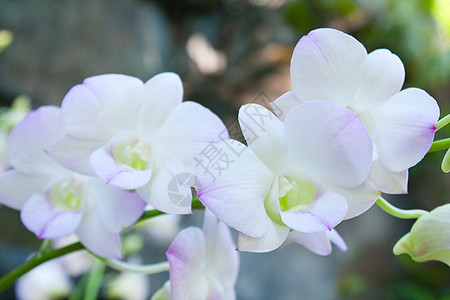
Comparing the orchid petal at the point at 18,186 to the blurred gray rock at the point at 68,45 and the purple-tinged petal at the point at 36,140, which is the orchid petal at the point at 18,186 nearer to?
the purple-tinged petal at the point at 36,140

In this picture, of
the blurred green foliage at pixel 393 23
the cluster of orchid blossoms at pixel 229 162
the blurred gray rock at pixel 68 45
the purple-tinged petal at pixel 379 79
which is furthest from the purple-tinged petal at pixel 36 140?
the blurred green foliage at pixel 393 23

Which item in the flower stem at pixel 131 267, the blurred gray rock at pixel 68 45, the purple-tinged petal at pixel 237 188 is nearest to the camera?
the purple-tinged petal at pixel 237 188

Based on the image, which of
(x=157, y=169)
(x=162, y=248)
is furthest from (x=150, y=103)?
(x=162, y=248)

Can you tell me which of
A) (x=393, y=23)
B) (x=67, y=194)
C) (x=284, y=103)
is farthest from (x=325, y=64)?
(x=393, y=23)

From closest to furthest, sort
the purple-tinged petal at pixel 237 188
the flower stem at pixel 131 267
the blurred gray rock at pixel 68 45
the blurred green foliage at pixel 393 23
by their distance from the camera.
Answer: the purple-tinged petal at pixel 237 188
the flower stem at pixel 131 267
the blurred gray rock at pixel 68 45
the blurred green foliage at pixel 393 23

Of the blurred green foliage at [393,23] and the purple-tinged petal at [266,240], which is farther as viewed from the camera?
the blurred green foliage at [393,23]

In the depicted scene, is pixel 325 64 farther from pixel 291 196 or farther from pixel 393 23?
pixel 393 23

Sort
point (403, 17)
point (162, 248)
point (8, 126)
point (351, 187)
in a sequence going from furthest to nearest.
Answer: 1. point (403, 17)
2. point (162, 248)
3. point (8, 126)
4. point (351, 187)

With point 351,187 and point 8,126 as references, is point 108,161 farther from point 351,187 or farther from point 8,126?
point 8,126
